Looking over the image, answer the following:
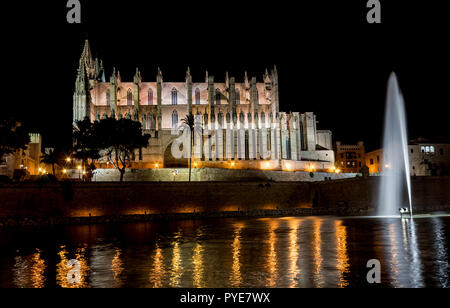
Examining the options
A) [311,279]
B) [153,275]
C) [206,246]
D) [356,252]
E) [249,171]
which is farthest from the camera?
[249,171]

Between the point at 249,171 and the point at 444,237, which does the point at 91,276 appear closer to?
the point at 444,237

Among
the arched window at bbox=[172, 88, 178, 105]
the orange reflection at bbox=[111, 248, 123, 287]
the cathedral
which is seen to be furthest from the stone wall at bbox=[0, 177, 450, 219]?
the arched window at bbox=[172, 88, 178, 105]

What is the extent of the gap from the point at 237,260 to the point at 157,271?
2555mm

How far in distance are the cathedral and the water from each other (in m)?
35.7

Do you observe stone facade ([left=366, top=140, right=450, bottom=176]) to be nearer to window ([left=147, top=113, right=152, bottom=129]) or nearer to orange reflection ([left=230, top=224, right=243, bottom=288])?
window ([left=147, top=113, right=152, bottom=129])

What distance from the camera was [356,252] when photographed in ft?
44.8

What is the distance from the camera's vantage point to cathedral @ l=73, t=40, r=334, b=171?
56.2m

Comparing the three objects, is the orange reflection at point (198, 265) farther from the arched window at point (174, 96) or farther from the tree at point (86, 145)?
the arched window at point (174, 96)

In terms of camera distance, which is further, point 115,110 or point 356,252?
point 115,110

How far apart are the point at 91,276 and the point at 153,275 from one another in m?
1.60

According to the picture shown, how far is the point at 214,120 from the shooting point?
2315 inches

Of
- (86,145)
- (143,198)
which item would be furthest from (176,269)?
(86,145)
